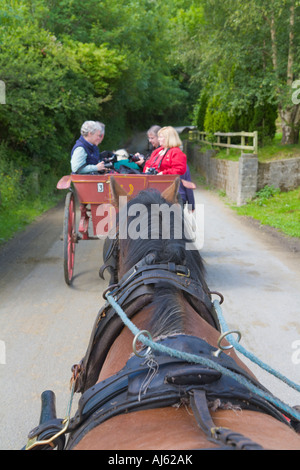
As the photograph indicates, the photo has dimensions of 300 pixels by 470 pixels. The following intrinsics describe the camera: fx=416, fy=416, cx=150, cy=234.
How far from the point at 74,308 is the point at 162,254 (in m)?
2.98

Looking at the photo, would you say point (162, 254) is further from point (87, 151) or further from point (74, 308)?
point (87, 151)

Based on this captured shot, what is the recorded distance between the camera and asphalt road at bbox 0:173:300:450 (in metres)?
3.15

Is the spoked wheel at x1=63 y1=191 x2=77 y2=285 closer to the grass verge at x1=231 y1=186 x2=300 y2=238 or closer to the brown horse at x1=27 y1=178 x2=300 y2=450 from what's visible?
the brown horse at x1=27 y1=178 x2=300 y2=450

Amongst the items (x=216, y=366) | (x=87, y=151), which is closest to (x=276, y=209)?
(x=87, y=151)

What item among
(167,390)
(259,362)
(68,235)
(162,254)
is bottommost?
(68,235)

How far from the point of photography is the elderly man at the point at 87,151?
5.38m

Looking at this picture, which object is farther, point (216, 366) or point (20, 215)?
point (20, 215)

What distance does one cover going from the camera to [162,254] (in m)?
1.92

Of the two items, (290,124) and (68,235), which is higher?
(290,124)

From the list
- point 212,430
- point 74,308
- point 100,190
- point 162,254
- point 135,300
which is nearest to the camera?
point 212,430

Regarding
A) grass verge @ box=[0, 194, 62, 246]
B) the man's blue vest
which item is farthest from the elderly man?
grass verge @ box=[0, 194, 62, 246]

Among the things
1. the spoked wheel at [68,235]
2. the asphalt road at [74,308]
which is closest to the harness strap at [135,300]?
the asphalt road at [74,308]

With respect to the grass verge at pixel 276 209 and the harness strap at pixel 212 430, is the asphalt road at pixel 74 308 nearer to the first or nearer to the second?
the grass verge at pixel 276 209
